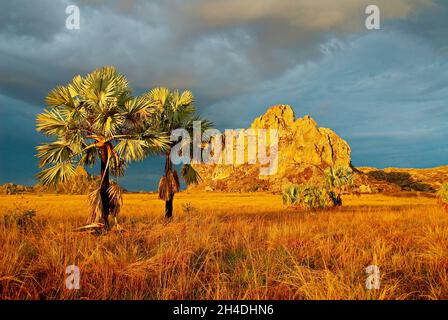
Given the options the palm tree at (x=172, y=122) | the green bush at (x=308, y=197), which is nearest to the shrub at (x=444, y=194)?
the green bush at (x=308, y=197)

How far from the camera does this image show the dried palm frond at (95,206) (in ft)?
37.6

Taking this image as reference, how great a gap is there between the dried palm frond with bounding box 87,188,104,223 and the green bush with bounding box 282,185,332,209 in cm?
2346

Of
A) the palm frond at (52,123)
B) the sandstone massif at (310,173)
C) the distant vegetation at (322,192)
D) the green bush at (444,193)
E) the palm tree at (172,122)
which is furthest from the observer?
the sandstone massif at (310,173)

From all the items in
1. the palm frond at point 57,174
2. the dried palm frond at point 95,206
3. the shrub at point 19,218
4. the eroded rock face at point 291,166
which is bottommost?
the shrub at point 19,218

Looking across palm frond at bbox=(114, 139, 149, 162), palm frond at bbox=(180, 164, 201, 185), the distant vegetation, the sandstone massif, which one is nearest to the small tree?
the distant vegetation

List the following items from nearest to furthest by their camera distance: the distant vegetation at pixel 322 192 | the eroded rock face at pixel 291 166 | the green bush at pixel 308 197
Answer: the green bush at pixel 308 197, the distant vegetation at pixel 322 192, the eroded rock face at pixel 291 166

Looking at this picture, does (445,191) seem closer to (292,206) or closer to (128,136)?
(292,206)

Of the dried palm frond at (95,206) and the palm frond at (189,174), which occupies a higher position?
the palm frond at (189,174)

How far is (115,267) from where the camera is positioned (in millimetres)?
6062

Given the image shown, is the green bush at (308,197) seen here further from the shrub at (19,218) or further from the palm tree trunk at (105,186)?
the shrub at (19,218)

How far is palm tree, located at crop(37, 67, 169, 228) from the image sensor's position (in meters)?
11.4

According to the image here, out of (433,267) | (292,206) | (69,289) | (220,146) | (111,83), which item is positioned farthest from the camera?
(292,206)

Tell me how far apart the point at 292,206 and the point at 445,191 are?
13650mm
